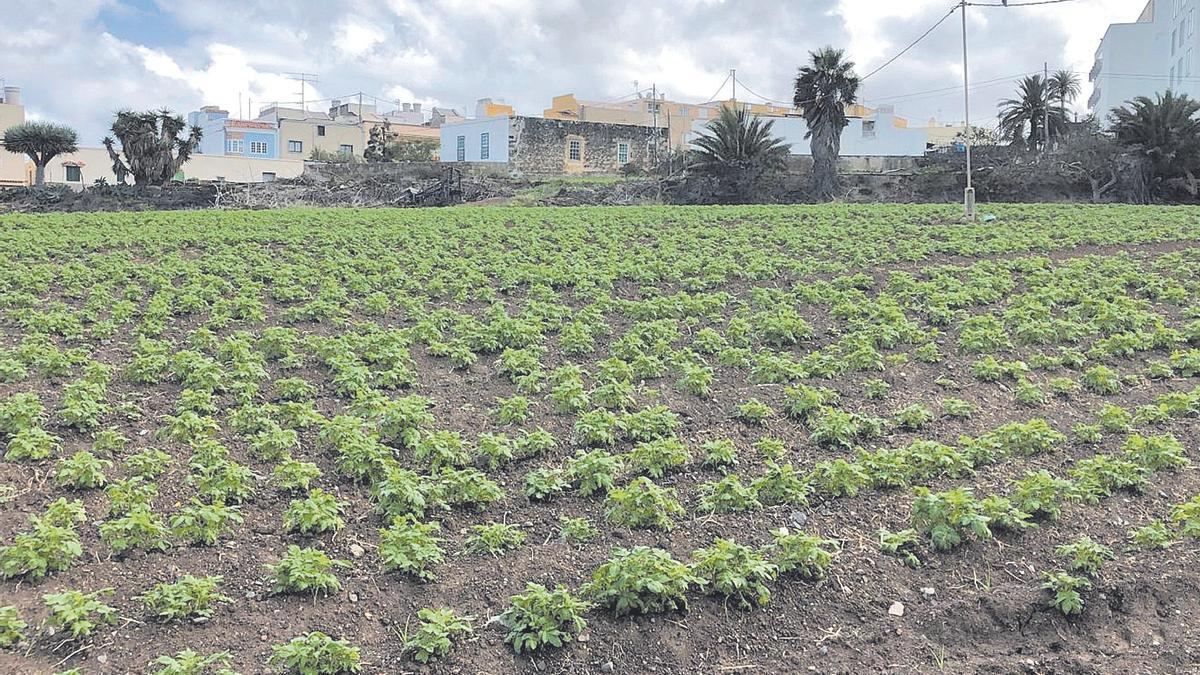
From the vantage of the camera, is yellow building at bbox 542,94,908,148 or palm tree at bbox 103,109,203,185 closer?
palm tree at bbox 103,109,203,185

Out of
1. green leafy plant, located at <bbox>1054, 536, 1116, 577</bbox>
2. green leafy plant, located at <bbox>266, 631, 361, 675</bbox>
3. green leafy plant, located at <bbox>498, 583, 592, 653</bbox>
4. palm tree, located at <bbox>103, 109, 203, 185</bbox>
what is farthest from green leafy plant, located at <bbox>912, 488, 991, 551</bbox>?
palm tree, located at <bbox>103, 109, 203, 185</bbox>

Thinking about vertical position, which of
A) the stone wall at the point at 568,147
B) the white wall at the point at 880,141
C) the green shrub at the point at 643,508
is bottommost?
the green shrub at the point at 643,508

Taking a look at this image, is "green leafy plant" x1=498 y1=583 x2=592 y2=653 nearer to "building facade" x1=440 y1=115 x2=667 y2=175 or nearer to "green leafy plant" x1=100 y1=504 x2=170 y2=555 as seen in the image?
"green leafy plant" x1=100 y1=504 x2=170 y2=555

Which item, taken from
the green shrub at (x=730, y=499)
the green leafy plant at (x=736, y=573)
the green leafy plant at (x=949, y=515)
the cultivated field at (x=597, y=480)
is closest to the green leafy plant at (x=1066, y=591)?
the cultivated field at (x=597, y=480)

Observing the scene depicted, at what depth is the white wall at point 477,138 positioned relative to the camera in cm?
4847

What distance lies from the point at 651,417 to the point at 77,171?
5916cm

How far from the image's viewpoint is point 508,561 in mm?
5539

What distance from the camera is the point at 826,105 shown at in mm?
37062

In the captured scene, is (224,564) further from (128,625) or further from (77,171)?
(77,171)

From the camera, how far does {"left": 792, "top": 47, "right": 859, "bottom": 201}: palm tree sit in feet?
121

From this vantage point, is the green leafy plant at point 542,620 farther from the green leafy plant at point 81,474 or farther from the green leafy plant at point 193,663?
the green leafy plant at point 81,474

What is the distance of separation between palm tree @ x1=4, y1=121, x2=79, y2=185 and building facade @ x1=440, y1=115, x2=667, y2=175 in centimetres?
1871

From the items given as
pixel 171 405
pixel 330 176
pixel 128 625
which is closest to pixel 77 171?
pixel 330 176

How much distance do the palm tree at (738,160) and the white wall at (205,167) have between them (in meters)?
30.4
